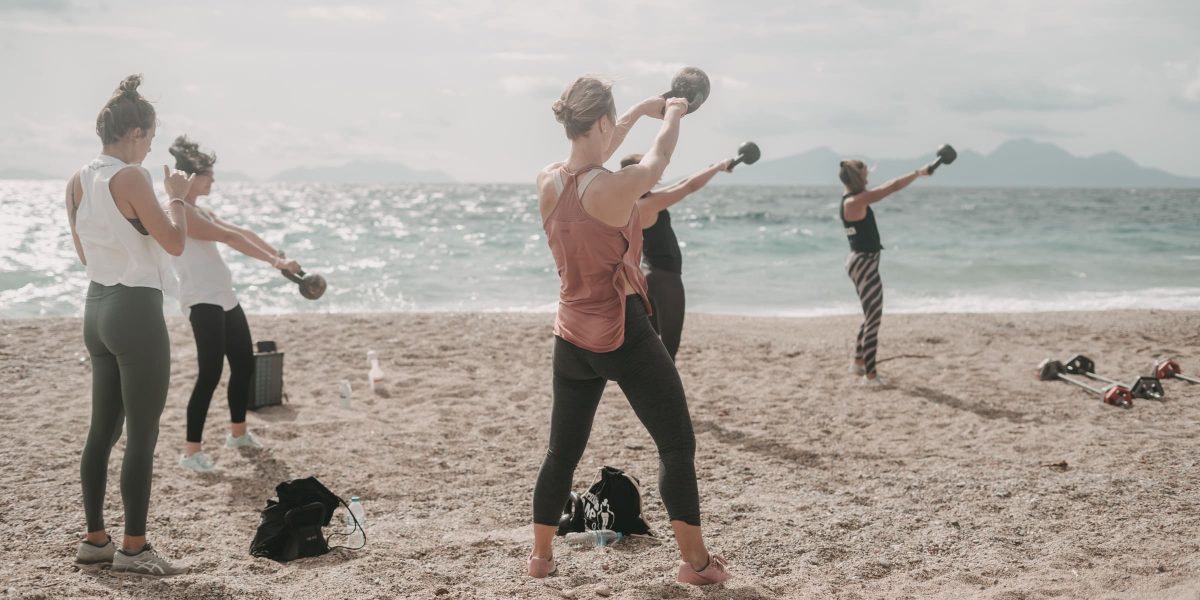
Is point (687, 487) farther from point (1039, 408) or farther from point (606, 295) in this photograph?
point (1039, 408)

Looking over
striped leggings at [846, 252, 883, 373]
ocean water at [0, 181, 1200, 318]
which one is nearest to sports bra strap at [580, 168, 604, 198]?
striped leggings at [846, 252, 883, 373]

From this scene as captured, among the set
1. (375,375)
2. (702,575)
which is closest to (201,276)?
(375,375)

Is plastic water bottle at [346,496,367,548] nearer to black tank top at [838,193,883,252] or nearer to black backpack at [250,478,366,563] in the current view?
black backpack at [250,478,366,563]

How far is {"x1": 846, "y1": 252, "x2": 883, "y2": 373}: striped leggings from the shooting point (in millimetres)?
7457

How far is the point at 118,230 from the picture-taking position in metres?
3.54

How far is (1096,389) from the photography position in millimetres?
7035

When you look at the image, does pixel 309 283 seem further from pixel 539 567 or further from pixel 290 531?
pixel 539 567

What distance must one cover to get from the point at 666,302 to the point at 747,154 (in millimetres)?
1196

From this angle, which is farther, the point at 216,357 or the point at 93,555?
the point at 216,357

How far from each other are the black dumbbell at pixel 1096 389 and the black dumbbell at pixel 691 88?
4.52 metres

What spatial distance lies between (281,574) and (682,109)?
2.42 meters

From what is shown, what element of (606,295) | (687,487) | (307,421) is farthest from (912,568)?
(307,421)

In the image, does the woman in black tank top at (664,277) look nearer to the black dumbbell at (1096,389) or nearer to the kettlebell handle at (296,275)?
the kettlebell handle at (296,275)

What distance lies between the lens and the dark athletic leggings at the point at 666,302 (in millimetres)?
6242
